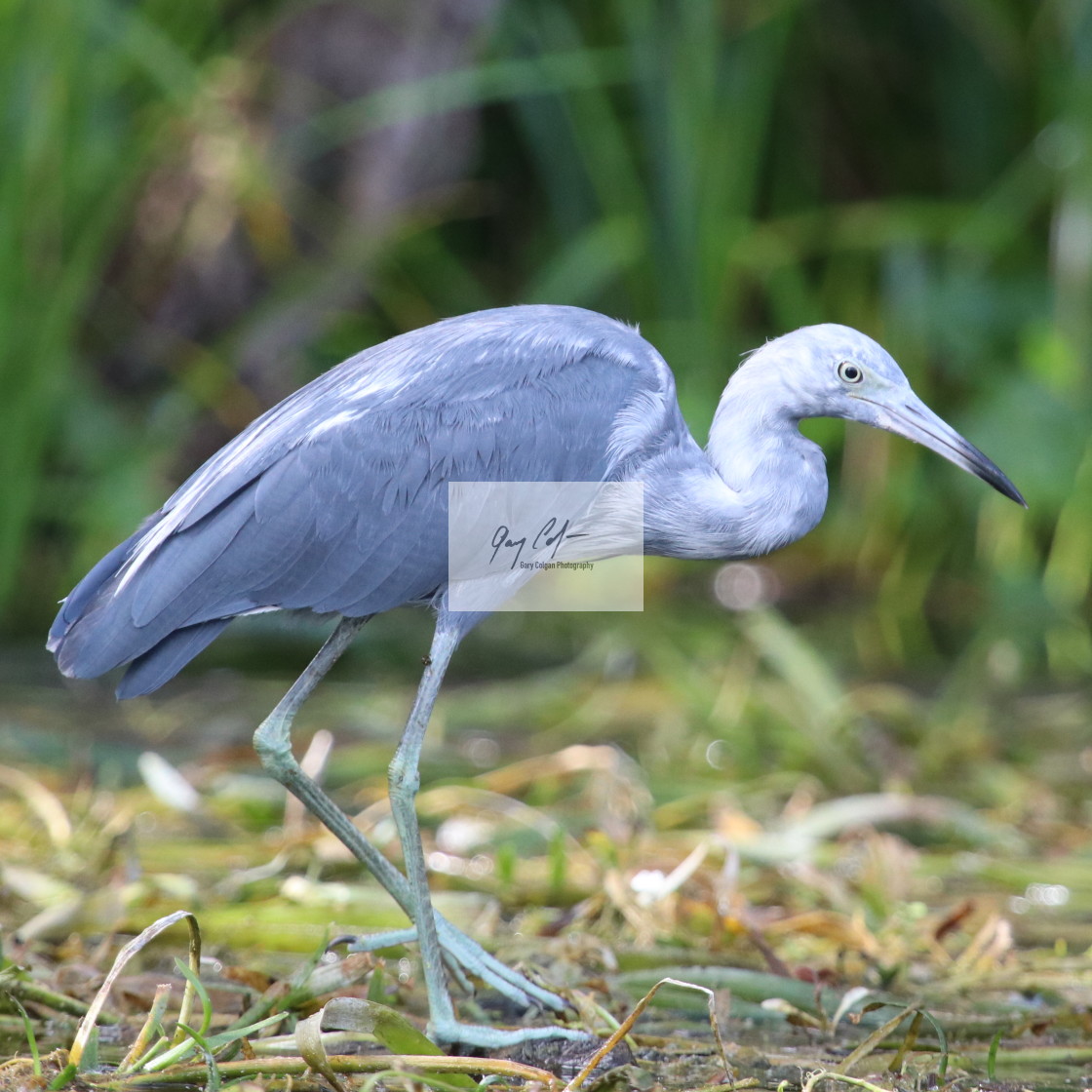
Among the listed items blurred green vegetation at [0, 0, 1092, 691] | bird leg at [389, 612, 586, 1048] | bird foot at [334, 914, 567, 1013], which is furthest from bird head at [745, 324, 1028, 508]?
blurred green vegetation at [0, 0, 1092, 691]

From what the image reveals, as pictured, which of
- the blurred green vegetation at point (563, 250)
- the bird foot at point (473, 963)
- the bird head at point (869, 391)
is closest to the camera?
the bird foot at point (473, 963)

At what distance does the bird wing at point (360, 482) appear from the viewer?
2.96 meters

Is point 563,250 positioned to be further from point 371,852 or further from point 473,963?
point 473,963

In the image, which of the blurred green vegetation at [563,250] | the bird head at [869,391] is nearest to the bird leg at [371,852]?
the bird head at [869,391]

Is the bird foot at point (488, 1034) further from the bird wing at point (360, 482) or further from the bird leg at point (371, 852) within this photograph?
the bird wing at point (360, 482)

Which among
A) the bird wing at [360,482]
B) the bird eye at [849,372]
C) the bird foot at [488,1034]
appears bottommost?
the bird foot at [488,1034]

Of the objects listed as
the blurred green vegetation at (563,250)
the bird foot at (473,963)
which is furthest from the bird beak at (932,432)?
the blurred green vegetation at (563,250)

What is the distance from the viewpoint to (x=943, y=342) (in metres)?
7.31

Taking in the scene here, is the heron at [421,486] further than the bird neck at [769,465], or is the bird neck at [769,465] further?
the bird neck at [769,465]

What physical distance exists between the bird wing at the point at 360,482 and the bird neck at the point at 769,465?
21 cm

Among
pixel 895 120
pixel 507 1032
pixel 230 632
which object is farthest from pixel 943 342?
pixel 507 1032

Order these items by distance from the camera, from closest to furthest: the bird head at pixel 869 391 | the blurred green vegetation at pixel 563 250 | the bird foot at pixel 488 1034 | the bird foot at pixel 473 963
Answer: the bird foot at pixel 488 1034 < the bird foot at pixel 473 963 < the bird head at pixel 869 391 < the blurred green vegetation at pixel 563 250

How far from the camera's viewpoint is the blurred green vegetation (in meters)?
6.11

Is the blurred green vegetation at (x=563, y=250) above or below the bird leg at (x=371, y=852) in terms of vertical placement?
above
